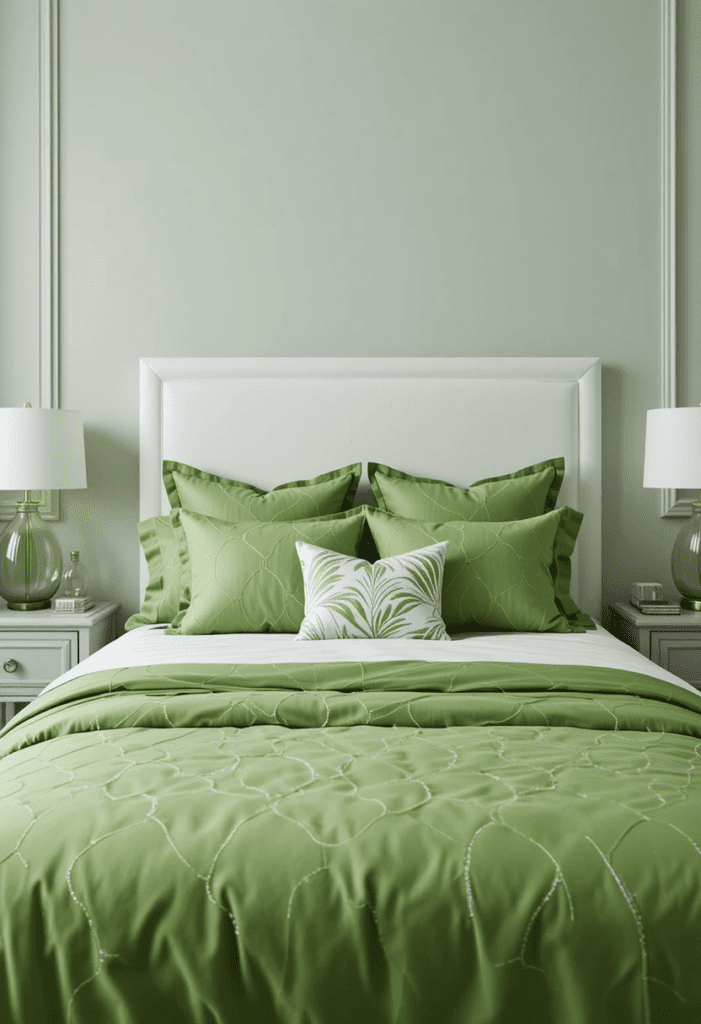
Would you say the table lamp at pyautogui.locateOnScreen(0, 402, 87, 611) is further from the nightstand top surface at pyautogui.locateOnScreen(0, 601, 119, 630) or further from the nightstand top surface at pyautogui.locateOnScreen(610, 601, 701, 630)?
the nightstand top surface at pyautogui.locateOnScreen(610, 601, 701, 630)

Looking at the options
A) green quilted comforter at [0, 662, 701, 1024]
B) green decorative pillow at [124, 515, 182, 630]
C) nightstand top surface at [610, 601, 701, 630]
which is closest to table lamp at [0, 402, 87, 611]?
green decorative pillow at [124, 515, 182, 630]

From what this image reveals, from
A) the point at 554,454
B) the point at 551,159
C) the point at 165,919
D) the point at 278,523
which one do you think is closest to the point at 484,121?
the point at 551,159

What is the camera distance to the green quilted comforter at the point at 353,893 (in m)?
1.09

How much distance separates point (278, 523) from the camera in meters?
2.62

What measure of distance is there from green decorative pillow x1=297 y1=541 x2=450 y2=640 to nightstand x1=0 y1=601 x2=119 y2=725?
2.76 feet

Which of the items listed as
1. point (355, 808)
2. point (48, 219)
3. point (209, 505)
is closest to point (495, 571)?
point (209, 505)

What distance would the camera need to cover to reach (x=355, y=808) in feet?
4.12

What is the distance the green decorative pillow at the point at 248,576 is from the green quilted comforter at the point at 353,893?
3.53 ft

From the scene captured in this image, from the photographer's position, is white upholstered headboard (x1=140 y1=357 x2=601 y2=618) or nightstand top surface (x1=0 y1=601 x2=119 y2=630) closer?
nightstand top surface (x1=0 y1=601 x2=119 y2=630)

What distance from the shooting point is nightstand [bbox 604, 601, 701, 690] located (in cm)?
277

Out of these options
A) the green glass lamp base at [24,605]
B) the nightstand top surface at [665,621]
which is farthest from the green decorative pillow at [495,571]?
the green glass lamp base at [24,605]

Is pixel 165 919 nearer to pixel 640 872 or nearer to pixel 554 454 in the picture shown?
pixel 640 872

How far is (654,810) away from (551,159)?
2523 mm

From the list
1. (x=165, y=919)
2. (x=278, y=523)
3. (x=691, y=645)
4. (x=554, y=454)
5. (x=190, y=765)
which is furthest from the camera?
(x=554, y=454)
